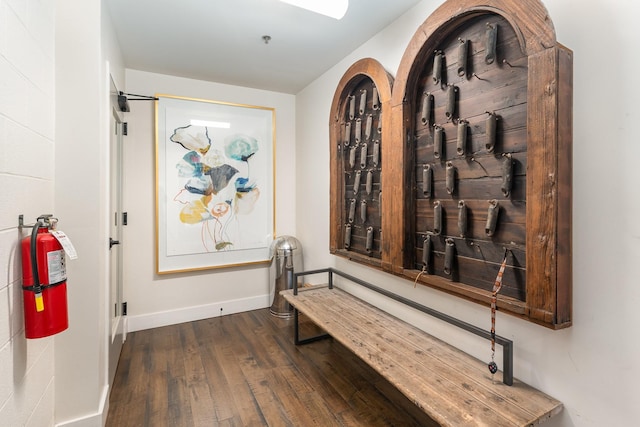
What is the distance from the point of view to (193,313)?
11.1 feet

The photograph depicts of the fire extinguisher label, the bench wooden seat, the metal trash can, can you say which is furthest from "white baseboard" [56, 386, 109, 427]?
the metal trash can

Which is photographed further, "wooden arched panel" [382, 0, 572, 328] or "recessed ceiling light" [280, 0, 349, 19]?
"recessed ceiling light" [280, 0, 349, 19]

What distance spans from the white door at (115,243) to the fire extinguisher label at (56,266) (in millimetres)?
843

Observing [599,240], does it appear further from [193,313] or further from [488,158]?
[193,313]

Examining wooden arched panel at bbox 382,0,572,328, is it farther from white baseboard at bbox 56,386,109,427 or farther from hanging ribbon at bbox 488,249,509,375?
white baseboard at bbox 56,386,109,427

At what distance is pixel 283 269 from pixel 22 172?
2.53 metres

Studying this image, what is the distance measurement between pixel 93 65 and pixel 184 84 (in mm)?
1710

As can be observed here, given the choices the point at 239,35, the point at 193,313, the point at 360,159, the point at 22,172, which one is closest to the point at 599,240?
the point at 360,159

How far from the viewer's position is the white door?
2.23 metres

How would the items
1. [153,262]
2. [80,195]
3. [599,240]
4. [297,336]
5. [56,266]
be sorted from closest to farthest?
[599,240] → [56,266] → [80,195] → [297,336] → [153,262]

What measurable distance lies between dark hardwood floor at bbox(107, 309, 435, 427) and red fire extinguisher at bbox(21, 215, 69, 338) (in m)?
0.96

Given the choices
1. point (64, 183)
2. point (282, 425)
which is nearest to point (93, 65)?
point (64, 183)

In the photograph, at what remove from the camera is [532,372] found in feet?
4.74

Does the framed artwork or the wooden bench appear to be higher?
the framed artwork
